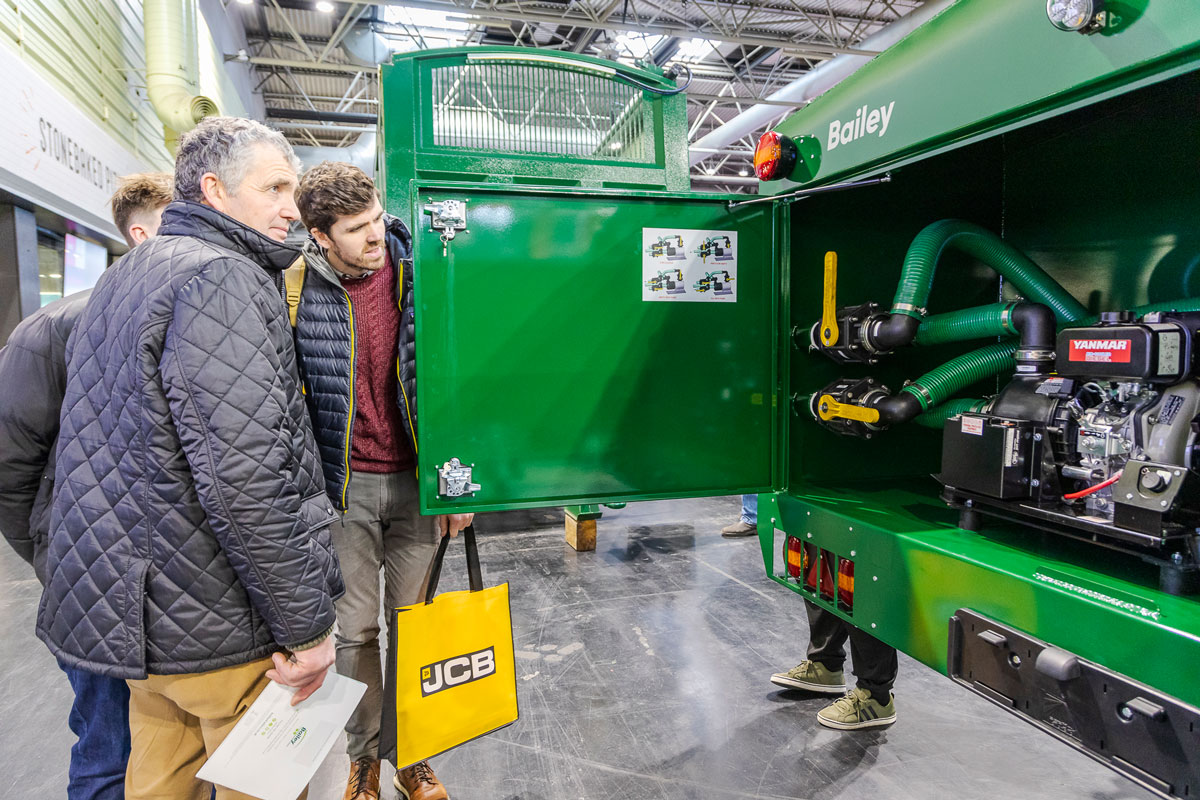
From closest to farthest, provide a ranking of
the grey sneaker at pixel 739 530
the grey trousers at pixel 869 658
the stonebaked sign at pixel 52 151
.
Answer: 1. the grey trousers at pixel 869 658
2. the stonebaked sign at pixel 52 151
3. the grey sneaker at pixel 739 530

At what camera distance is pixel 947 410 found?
1962 mm

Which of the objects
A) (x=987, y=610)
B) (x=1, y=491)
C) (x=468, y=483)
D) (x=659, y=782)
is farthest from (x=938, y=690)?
(x=1, y=491)

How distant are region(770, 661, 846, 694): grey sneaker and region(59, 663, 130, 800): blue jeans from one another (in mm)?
2385

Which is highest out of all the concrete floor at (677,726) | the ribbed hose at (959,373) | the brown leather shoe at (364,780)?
the ribbed hose at (959,373)

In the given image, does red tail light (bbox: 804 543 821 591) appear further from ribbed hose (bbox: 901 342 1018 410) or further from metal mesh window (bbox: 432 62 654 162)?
metal mesh window (bbox: 432 62 654 162)

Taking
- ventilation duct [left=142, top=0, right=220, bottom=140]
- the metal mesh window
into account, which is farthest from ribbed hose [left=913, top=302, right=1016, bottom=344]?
ventilation duct [left=142, top=0, right=220, bottom=140]

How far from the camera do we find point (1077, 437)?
1475mm

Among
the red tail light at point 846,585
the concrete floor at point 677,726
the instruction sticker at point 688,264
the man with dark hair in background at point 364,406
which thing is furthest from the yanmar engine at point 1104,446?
the man with dark hair in background at point 364,406

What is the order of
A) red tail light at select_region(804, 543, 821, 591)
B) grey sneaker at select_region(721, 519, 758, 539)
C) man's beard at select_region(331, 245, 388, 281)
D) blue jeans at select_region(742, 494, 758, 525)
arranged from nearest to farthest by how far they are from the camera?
red tail light at select_region(804, 543, 821, 591), man's beard at select_region(331, 245, 388, 281), grey sneaker at select_region(721, 519, 758, 539), blue jeans at select_region(742, 494, 758, 525)

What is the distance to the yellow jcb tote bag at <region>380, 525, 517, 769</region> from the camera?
192 centimetres

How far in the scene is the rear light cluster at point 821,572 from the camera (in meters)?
1.81

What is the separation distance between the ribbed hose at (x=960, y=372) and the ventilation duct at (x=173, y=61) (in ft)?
20.2

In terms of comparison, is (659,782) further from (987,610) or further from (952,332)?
(952,332)

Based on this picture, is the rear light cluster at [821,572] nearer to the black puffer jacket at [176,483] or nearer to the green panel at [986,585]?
the green panel at [986,585]
